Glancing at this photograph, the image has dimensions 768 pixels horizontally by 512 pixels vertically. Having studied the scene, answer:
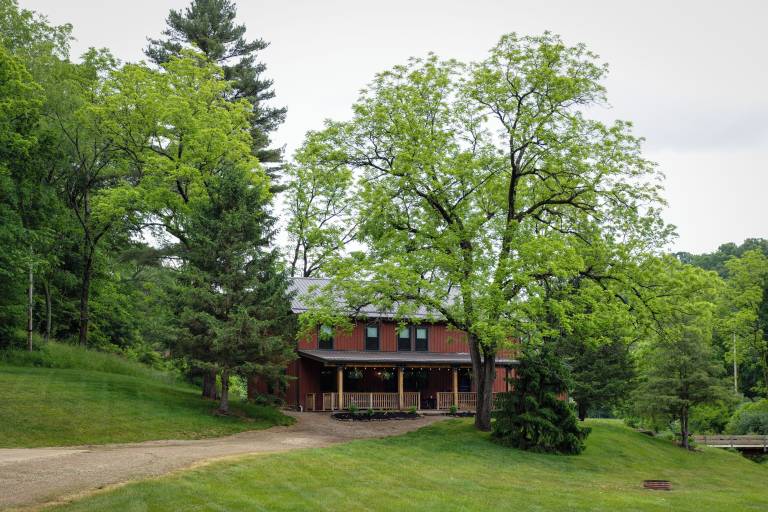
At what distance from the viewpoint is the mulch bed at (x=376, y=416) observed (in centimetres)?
3556

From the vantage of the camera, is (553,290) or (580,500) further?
(553,290)

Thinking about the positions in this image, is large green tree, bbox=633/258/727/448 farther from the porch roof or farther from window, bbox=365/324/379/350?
window, bbox=365/324/379/350

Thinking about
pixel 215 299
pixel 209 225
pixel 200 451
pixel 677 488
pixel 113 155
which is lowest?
pixel 677 488

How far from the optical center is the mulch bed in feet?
117

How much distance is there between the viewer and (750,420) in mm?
50156

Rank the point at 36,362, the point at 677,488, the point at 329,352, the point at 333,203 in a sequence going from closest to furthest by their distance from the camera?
the point at 677,488
the point at 36,362
the point at 329,352
the point at 333,203

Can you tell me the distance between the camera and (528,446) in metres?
28.1

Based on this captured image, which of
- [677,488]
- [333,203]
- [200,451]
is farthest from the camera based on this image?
[333,203]

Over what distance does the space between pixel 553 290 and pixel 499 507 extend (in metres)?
14.9

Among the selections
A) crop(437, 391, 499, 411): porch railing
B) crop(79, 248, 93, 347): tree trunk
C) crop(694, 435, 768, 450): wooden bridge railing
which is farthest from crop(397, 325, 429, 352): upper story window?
crop(694, 435, 768, 450): wooden bridge railing

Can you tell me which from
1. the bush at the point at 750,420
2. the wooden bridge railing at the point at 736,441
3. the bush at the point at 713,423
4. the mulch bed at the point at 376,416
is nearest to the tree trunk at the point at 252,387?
the mulch bed at the point at 376,416

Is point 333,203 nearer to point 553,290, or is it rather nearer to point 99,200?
point 99,200

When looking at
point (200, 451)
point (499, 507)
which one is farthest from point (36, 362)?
point (499, 507)

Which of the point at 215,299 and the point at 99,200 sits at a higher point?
the point at 99,200
